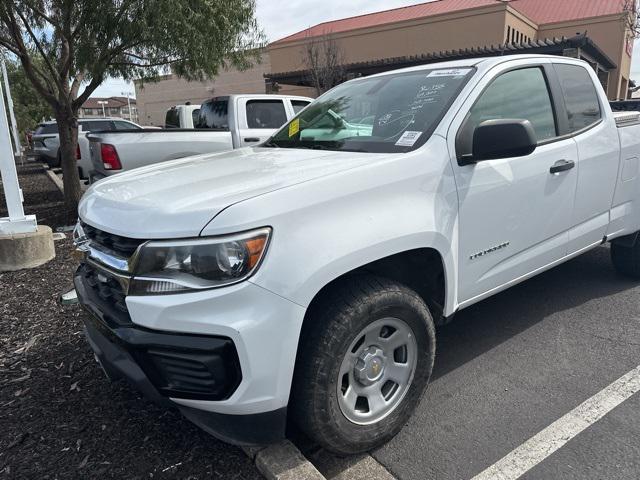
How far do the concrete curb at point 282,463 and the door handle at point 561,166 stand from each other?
223 cm

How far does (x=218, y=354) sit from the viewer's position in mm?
1914

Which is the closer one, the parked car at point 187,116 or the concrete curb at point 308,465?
the concrete curb at point 308,465

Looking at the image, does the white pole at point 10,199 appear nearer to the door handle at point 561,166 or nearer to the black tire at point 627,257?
the door handle at point 561,166

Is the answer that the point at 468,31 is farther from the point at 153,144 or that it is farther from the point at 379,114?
the point at 379,114

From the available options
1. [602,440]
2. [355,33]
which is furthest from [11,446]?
[355,33]

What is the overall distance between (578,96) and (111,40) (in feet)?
20.2

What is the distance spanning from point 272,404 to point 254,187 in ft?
2.93

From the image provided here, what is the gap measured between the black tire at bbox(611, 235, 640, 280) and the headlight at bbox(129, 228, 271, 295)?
3722 millimetres

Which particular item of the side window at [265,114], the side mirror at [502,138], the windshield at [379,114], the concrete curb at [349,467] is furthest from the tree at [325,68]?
the concrete curb at [349,467]

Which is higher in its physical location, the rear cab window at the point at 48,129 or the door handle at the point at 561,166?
the rear cab window at the point at 48,129

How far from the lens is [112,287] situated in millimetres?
2271

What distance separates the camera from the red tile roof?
2992 centimetres

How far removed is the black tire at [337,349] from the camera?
211cm

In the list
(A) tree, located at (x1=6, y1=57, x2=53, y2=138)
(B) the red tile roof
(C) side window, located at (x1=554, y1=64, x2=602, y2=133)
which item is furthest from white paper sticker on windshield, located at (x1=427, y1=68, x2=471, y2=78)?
(A) tree, located at (x1=6, y1=57, x2=53, y2=138)
